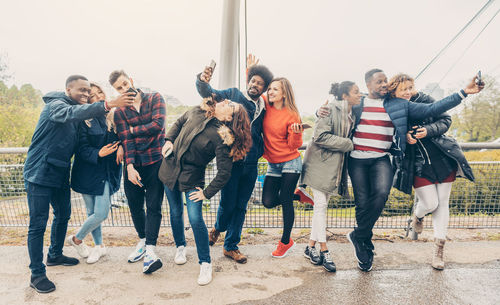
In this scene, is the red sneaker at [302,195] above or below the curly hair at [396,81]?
below

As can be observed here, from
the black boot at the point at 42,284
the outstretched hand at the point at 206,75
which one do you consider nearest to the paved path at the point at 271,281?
the black boot at the point at 42,284

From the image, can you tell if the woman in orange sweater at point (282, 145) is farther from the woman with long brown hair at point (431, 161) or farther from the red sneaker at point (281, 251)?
the woman with long brown hair at point (431, 161)

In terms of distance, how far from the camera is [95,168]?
2967 millimetres

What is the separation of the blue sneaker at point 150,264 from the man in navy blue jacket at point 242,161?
0.73 metres

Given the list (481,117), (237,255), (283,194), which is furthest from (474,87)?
(481,117)

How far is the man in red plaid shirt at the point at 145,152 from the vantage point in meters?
2.86

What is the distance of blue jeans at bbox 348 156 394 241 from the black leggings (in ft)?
1.99

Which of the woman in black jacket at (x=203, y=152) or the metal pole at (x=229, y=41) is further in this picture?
the metal pole at (x=229, y=41)

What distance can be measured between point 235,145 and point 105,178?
1.49 m

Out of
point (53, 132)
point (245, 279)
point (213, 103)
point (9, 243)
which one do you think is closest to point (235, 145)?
point (213, 103)

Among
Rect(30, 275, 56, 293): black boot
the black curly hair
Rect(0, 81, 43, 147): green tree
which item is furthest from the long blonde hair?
Rect(0, 81, 43, 147): green tree

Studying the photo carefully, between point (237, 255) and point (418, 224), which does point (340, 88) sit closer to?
point (418, 224)

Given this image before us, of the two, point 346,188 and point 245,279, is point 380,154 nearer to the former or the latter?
point 346,188

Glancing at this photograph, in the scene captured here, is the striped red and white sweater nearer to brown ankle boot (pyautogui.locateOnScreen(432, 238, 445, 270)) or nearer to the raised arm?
brown ankle boot (pyautogui.locateOnScreen(432, 238, 445, 270))
